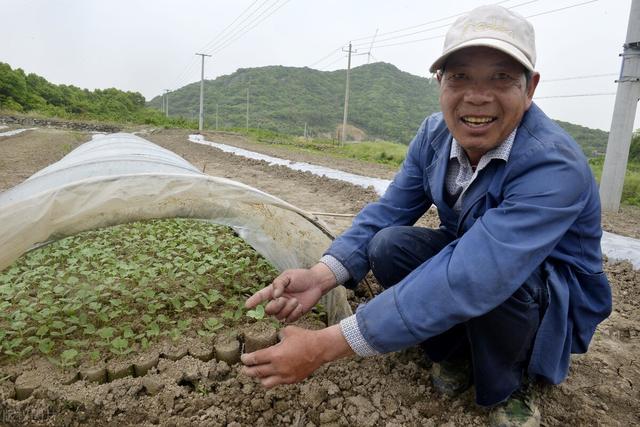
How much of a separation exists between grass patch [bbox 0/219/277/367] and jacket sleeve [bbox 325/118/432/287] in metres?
0.53

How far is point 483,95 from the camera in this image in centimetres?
139

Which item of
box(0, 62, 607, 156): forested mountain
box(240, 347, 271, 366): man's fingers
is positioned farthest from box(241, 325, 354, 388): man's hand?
box(0, 62, 607, 156): forested mountain

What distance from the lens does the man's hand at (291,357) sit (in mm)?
1271

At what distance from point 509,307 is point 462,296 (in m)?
0.23

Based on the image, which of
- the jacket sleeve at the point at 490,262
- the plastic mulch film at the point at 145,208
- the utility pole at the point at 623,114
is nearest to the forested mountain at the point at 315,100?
the utility pole at the point at 623,114

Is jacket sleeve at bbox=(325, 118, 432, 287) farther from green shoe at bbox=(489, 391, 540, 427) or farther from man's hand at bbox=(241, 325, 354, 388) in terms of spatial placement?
green shoe at bbox=(489, 391, 540, 427)

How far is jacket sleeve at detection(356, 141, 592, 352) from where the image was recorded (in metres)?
1.24

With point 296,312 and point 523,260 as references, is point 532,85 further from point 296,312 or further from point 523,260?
point 296,312

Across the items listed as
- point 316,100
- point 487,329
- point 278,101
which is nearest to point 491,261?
point 487,329

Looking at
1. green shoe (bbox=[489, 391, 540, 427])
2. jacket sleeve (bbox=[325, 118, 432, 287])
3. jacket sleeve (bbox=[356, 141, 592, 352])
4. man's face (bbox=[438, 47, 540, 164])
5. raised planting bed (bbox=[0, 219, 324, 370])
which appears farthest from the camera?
raised planting bed (bbox=[0, 219, 324, 370])

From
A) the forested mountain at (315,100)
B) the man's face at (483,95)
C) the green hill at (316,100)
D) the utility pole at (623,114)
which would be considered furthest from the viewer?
the forested mountain at (315,100)

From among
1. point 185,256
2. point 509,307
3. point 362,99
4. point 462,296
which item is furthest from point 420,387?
point 362,99

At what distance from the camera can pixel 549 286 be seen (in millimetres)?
1441

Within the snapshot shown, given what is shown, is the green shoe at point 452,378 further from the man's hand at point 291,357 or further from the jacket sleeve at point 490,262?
the man's hand at point 291,357
